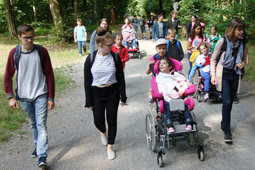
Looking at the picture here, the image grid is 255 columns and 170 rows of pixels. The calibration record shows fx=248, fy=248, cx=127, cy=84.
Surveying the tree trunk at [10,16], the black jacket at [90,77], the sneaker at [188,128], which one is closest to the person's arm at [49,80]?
the black jacket at [90,77]

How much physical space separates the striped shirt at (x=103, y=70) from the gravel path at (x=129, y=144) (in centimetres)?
140

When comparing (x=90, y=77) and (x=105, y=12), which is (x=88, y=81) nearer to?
(x=90, y=77)

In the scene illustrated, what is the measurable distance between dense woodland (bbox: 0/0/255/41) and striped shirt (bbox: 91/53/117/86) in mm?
11649

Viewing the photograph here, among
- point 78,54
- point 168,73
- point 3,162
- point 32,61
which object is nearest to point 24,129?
point 3,162

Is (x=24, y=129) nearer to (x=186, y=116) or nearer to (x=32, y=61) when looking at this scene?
(x=32, y=61)

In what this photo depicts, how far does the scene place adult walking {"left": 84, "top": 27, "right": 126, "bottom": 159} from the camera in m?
4.01

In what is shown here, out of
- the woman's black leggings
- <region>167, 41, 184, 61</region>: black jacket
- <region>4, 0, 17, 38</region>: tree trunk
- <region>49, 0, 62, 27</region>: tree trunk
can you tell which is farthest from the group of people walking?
<region>4, 0, 17, 38</region>: tree trunk

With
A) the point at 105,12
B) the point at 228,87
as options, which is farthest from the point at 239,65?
the point at 105,12

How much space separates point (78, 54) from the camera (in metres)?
15.6

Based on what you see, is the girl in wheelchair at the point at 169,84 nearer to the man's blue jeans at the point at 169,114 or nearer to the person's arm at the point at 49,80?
the man's blue jeans at the point at 169,114

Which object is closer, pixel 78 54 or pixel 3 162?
pixel 3 162

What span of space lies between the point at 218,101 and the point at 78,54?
10.6 m

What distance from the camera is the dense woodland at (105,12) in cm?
1404

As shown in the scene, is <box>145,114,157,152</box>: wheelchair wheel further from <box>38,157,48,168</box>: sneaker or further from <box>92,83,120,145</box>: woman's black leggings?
<box>38,157,48,168</box>: sneaker
